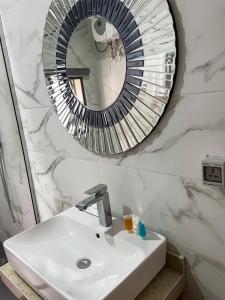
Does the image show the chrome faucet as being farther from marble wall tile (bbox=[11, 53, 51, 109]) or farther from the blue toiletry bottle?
marble wall tile (bbox=[11, 53, 51, 109])

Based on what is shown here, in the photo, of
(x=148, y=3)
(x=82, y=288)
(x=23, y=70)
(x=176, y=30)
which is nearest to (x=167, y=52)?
(x=176, y=30)

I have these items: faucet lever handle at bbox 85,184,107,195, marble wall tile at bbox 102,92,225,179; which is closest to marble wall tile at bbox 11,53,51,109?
faucet lever handle at bbox 85,184,107,195

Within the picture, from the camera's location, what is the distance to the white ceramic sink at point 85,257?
2.78ft

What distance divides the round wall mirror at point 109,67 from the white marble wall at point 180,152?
0.05 m

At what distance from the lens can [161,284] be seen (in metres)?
0.96

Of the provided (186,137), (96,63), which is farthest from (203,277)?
(96,63)

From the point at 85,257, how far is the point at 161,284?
0.34 meters

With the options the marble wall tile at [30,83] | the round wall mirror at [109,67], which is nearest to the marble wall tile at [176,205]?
the round wall mirror at [109,67]

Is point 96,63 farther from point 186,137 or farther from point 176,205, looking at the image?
point 176,205

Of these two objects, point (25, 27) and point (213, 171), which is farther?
point (25, 27)

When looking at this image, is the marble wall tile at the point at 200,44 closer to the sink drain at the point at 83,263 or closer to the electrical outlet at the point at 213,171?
the electrical outlet at the point at 213,171

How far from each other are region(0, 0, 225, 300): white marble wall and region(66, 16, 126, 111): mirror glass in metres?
0.24

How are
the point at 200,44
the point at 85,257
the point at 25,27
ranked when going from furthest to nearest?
the point at 25,27 → the point at 85,257 → the point at 200,44

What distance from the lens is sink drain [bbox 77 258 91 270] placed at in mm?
1057
